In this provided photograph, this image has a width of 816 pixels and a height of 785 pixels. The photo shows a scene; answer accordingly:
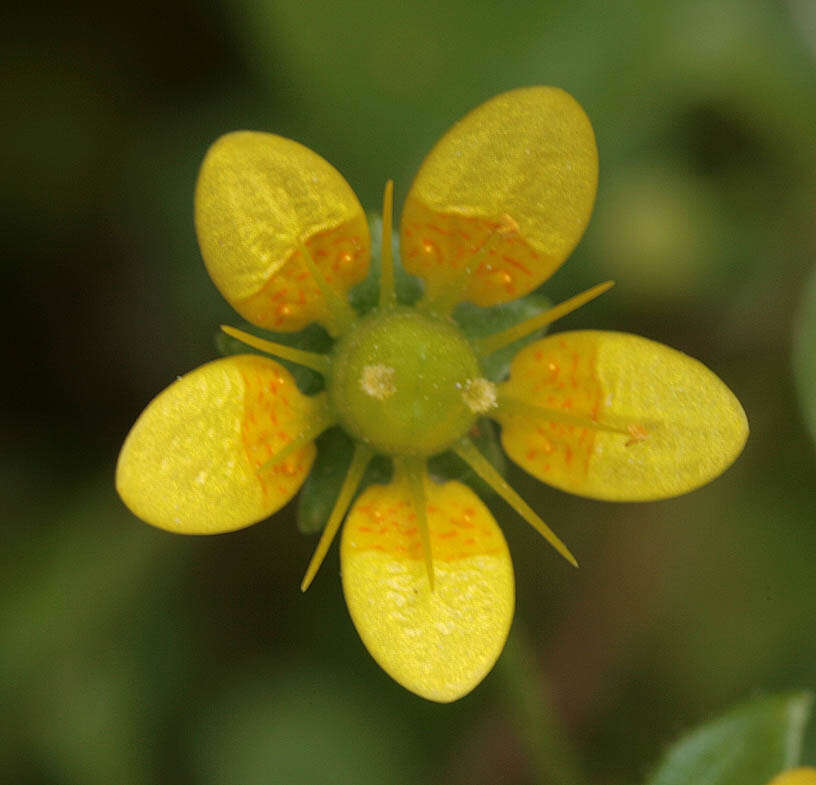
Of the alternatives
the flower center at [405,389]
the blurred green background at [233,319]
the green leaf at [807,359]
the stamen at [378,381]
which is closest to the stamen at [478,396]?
the flower center at [405,389]

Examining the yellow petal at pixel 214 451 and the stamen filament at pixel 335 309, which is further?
the stamen filament at pixel 335 309

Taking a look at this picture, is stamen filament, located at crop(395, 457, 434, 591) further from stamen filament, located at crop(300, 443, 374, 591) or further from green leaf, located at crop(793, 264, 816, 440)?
green leaf, located at crop(793, 264, 816, 440)

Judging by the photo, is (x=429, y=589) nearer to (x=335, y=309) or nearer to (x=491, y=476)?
(x=491, y=476)

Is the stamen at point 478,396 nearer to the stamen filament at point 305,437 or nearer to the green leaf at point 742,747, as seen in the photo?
the stamen filament at point 305,437

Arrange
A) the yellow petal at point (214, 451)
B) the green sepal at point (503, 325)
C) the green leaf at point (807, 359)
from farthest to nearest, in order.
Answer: the green leaf at point (807, 359) < the green sepal at point (503, 325) < the yellow petal at point (214, 451)

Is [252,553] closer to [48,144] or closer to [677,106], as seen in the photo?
[48,144]

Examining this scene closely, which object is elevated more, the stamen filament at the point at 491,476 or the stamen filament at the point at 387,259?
the stamen filament at the point at 387,259
